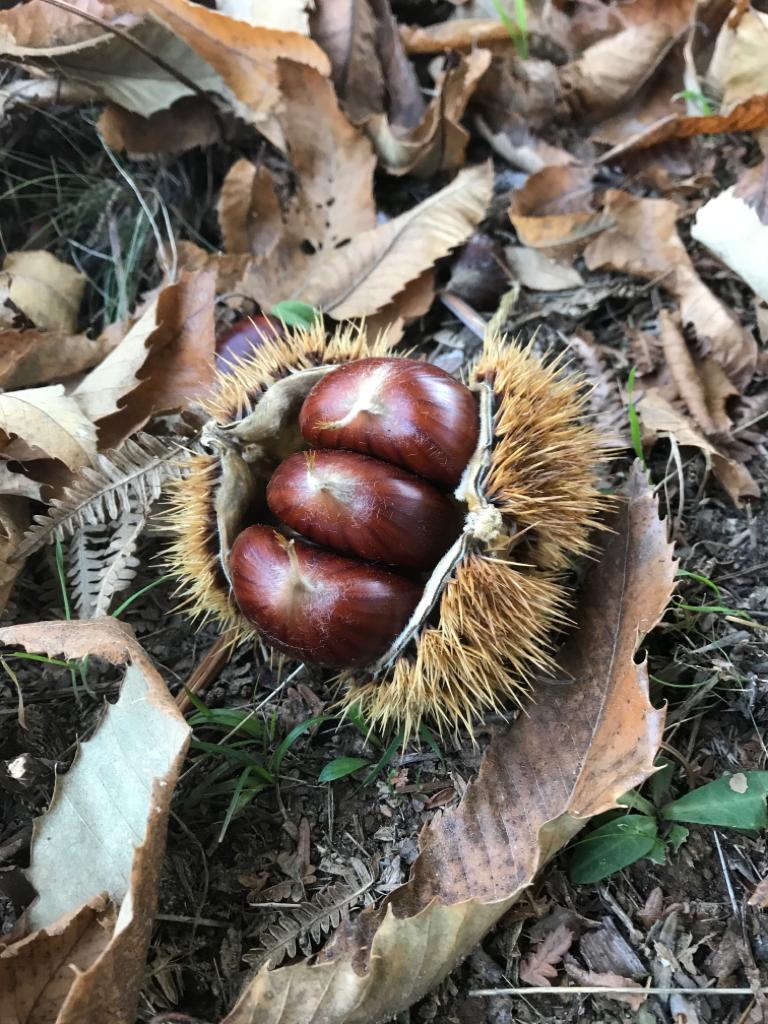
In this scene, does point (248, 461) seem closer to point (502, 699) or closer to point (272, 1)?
point (502, 699)

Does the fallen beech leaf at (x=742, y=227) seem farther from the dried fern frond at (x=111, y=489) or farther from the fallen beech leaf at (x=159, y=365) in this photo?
the dried fern frond at (x=111, y=489)

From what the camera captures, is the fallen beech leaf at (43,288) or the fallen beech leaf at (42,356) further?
the fallen beech leaf at (43,288)

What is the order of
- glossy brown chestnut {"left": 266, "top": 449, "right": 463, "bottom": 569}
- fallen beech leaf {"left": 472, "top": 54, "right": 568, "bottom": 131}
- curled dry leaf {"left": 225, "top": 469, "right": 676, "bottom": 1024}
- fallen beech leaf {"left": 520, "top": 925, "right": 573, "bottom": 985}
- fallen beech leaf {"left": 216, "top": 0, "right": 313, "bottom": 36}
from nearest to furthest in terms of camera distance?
curled dry leaf {"left": 225, "top": 469, "right": 676, "bottom": 1024} → fallen beech leaf {"left": 520, "top": 925, "right": 573, "bottom": 985} → glossy brown chestnut {"left": 266, "top": 449, "right": 463, "bottom": 569} → fallen beech leaf {"left": 216, "top": 0, "right": 313, "bottom": 36} → fallen beech leaf {"left": 472, "top": 54, "right": 568, "bottom": 131}

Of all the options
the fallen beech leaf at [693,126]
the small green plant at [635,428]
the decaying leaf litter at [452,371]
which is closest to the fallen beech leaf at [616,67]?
the decaying leaf litter at [452,371]

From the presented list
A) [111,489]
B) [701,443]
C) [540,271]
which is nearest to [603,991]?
[701,443]

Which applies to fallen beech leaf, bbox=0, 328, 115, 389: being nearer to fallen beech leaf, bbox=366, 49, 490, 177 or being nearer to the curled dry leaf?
fallen beech leaf, bbox=366, 49, 490, 177

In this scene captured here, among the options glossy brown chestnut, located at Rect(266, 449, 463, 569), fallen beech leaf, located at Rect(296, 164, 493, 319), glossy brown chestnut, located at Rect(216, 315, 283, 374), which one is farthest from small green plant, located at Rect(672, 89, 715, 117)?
glossy brown chestnut, located at Rect(266, 449, 463, 569)

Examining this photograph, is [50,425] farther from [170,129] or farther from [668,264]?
[668,264]
